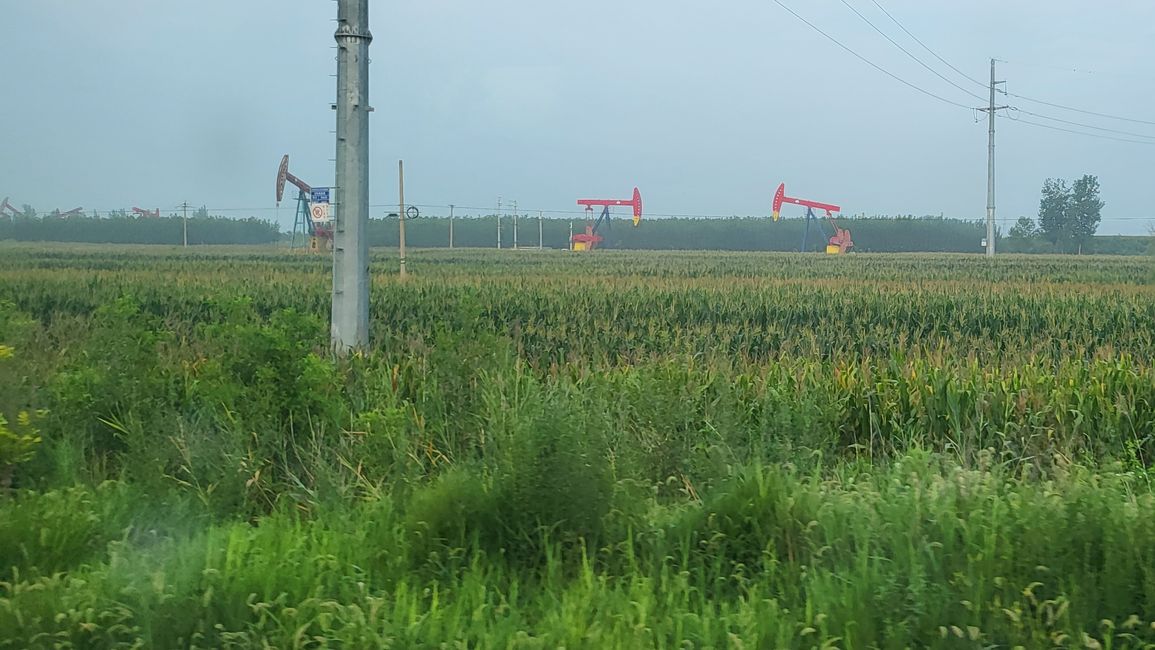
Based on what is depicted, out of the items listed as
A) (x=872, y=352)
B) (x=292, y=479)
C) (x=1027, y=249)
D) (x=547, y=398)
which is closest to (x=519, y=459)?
(x=547, y=398)

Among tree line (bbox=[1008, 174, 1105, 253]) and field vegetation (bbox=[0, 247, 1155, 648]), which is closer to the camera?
Answer: field vegetation (bbox=[0, 247, 1155, 648])

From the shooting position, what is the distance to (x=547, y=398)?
6672 millimetres

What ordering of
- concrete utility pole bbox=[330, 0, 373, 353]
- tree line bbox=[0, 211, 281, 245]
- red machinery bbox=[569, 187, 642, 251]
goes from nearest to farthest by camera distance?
concrete utility pole bbox=[330, 0, 373, 353] → tree line bbox=[0, 211, 281, 245] → red machinery bbox=[569, 187, 642, 251]

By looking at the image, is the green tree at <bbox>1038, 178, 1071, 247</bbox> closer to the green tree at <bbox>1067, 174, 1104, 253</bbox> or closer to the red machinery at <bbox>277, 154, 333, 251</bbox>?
the green tree at <bbox>1067, 174, 1104, 253</bbox>

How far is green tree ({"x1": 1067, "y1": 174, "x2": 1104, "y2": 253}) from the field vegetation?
374 ft

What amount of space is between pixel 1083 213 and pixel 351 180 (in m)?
119

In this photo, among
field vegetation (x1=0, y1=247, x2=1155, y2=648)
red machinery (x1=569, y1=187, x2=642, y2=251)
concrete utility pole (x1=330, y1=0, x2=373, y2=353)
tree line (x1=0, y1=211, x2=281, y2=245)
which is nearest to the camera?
field vegetation (x1=0, y1=247, x2=1155, y2=648)

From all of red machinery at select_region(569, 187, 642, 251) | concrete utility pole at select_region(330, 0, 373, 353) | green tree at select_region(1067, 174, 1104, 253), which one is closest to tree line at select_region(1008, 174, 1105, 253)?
green tree at select_region(1067, 174, 1104, 253)

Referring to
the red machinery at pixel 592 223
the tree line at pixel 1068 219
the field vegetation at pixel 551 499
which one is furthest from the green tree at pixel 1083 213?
the field vegetation at pixel 551 499

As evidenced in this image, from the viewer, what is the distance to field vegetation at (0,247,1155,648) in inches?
164

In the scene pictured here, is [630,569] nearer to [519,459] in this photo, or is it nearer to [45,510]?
[519,459]

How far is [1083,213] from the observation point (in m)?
113

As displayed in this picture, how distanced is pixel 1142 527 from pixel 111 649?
447 cm

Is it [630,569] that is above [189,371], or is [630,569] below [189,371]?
below
